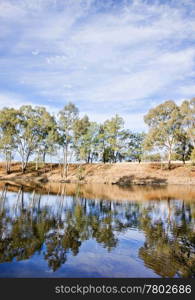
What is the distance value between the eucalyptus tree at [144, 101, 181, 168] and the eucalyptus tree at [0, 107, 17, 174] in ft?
137

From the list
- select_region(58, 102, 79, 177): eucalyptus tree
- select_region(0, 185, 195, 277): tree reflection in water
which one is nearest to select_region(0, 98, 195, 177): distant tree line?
select_region(58, 102, 79, 177): eucalyptus tree

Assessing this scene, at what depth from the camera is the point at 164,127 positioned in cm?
7625

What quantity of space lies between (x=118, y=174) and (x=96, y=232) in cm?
5792

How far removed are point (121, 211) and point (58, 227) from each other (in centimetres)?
975

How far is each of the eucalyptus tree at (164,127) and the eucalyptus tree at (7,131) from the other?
137 ft

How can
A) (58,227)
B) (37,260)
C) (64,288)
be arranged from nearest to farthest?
(64,288), (37,260), (58,227)

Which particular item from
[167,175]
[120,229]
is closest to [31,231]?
[120,229]

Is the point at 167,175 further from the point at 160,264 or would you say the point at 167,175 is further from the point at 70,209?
the point at 160,264

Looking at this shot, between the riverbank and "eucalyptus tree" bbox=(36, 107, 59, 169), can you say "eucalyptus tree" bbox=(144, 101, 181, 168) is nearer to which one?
the riverbank

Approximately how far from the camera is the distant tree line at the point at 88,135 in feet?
249

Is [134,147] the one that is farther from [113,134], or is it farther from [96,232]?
[96,232]

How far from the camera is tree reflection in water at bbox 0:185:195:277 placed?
41.5 feet

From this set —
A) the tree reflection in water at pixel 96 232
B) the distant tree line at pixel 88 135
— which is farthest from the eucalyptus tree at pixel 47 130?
the tree reflection in water at pixel 96 232

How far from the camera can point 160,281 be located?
1025 centimetres
